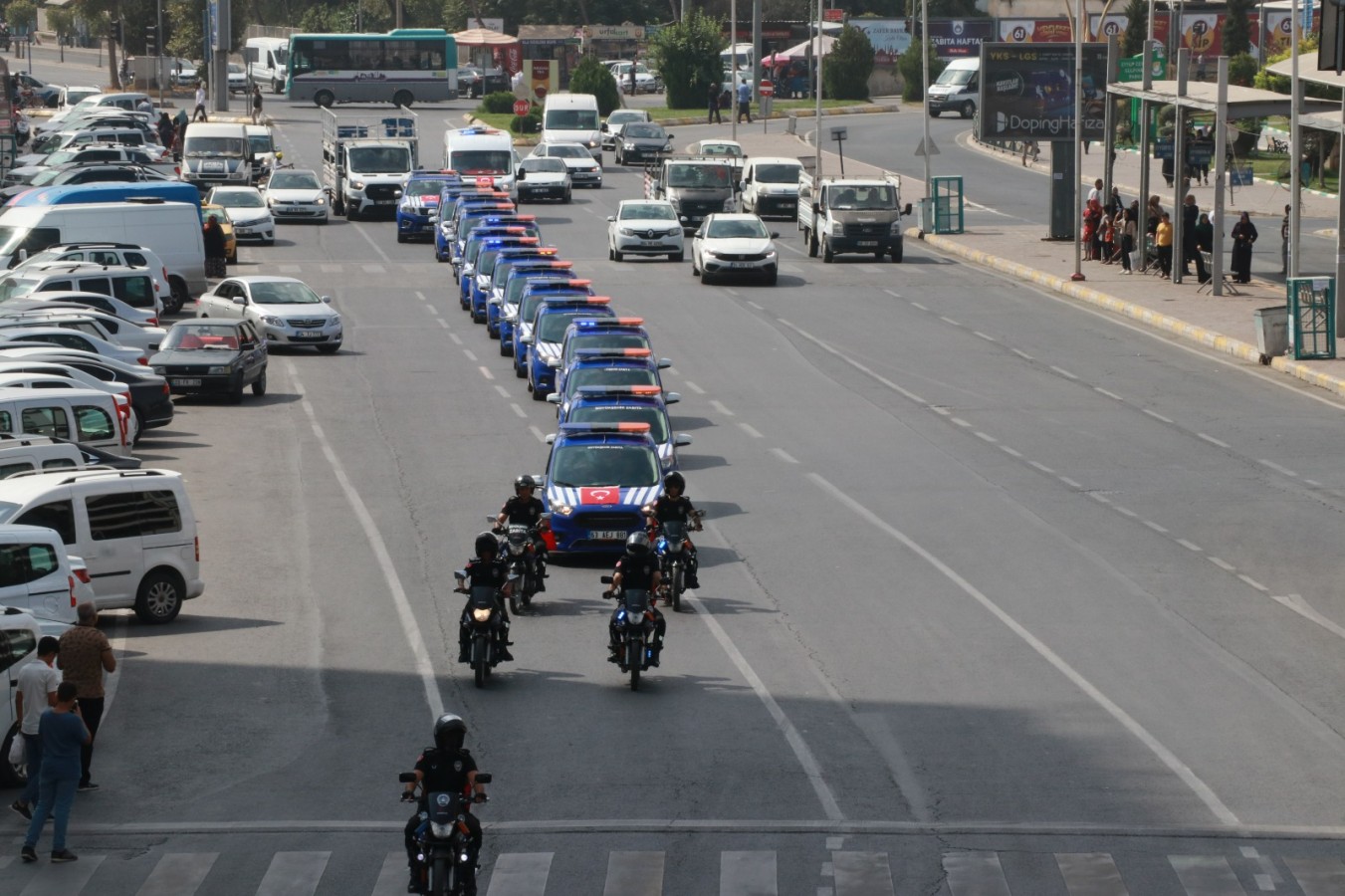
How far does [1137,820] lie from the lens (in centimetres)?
1469

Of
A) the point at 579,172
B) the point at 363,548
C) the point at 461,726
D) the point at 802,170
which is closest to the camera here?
the point at 461,726

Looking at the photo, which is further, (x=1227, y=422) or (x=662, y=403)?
(x=1227, y=422)

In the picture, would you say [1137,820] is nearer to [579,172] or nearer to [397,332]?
[397,332]

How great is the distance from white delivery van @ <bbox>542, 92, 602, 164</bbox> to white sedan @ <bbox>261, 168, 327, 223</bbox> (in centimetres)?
1629

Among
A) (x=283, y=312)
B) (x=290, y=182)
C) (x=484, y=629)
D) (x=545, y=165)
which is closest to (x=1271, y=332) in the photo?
(x=283, y=312)

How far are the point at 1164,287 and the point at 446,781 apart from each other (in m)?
37.9

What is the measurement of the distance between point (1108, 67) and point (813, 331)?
15.2 m

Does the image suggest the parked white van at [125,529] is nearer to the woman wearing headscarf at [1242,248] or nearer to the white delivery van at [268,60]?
the woman wearing headscarf at [1242,248]

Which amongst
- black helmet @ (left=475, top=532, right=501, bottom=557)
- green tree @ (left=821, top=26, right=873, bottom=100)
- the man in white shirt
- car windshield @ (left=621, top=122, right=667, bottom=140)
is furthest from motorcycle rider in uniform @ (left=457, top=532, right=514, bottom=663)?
green tree @ (left=821, top=26, right=873, bottom=100)

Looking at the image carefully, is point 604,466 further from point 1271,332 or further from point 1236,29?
point 1236,29

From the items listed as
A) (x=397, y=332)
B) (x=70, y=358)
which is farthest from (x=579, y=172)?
(x=70, y=358)

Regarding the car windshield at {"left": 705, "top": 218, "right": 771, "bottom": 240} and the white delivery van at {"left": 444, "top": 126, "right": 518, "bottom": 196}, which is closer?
the car windshield at {"left": 705, "top": 218, "right": 771, "bottom": 240}

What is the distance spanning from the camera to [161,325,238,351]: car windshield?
1364 inches

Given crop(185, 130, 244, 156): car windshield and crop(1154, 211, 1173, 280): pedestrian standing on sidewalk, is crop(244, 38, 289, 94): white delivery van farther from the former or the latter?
crop(1154, 211, 1173, 280): pedestrian standing on sidewalk
